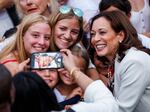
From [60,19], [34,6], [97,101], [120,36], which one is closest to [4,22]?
[34,6]

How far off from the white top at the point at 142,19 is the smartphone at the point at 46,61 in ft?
6.07

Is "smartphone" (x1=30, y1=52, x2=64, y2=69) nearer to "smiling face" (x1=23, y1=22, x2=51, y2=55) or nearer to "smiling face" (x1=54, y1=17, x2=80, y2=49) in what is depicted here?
"smiling face" (x1=23, y1=22, x2=51, y2=55)

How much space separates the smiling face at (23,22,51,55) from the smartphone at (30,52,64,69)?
0.33 m

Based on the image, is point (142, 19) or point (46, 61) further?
point (142, 19)

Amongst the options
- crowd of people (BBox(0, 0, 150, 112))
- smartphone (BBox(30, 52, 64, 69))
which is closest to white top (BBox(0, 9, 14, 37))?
crowd of people (BBox(0, 0, 150, 112))

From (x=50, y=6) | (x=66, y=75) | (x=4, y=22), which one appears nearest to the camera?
(x=66, y=75)

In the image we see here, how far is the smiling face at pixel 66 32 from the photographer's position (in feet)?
13.9

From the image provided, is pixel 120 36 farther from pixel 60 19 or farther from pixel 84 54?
pixel 60 19

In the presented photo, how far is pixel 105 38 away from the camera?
3816 millimetres

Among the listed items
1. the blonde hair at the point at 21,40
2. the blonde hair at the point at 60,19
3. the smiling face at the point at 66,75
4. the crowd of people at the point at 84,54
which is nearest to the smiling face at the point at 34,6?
the crowd of people at the point at 84,54

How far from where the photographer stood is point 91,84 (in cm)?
308

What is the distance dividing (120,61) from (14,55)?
97cm

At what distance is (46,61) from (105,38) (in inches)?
20.7

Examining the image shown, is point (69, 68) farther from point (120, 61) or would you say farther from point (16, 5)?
point (16, 5)
